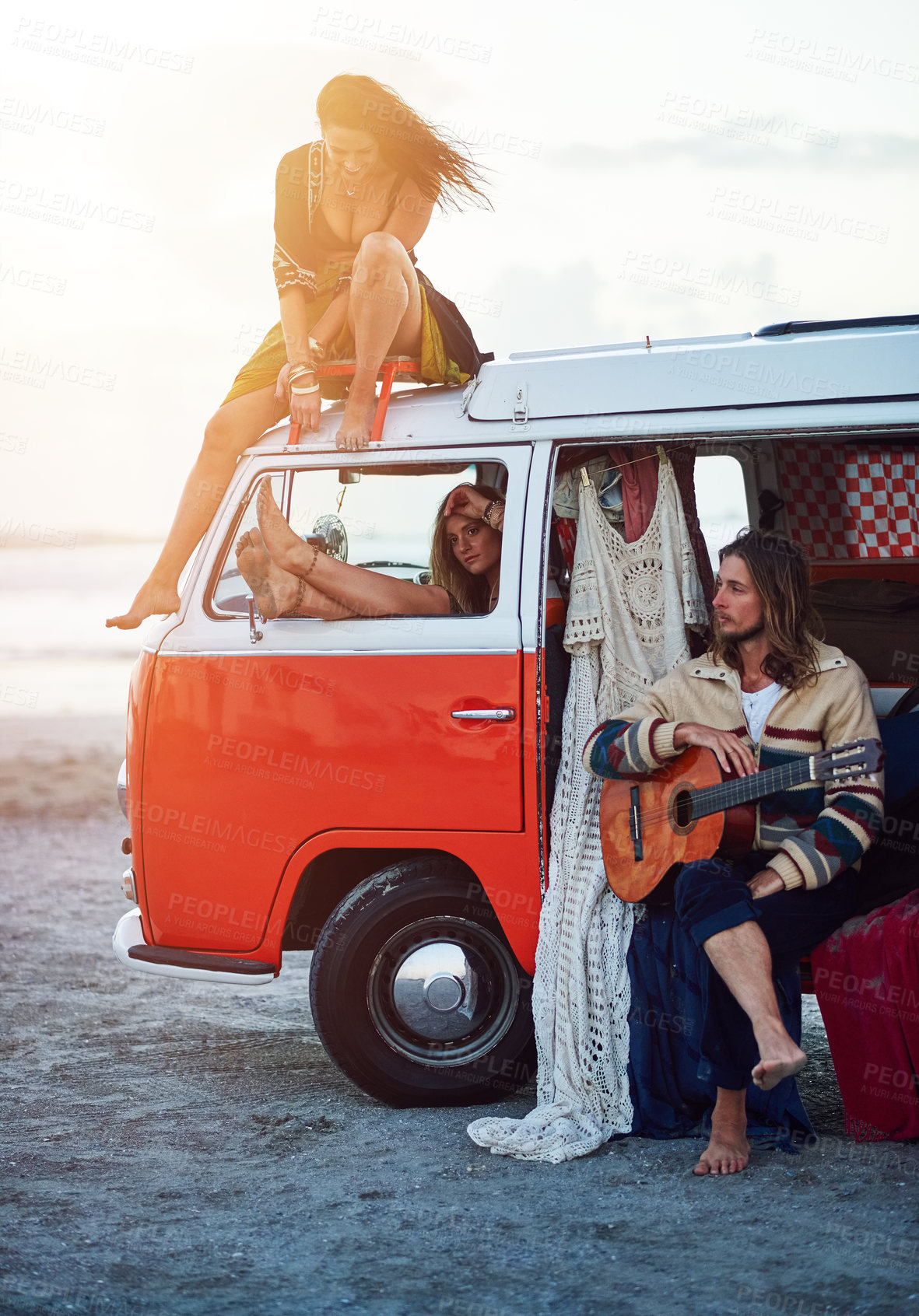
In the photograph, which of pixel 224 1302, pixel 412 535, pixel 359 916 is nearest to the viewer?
pixel 224 1302

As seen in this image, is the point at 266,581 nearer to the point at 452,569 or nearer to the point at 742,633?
the point at 452,569

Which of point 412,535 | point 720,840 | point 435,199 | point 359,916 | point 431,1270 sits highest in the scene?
point 435,199

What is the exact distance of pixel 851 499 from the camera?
5.35 metres

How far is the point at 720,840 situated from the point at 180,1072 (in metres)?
2.28

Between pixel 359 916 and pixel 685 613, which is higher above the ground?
pixel 685 613

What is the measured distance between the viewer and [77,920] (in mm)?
7664

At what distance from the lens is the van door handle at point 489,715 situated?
4324 mm

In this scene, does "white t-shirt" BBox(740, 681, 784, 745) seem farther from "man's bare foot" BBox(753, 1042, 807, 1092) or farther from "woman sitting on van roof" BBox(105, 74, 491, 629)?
"woman sitting on van roof" BBox(105, 74, 491, 629)

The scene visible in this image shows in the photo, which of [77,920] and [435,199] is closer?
[435,199]

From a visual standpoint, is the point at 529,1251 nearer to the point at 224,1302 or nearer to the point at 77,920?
the point at 224,1302

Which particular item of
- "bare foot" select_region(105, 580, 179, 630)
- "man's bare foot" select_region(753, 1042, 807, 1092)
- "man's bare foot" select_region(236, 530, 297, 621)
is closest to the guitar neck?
"man's bare foot" select_region(753, 1042, 807, 1092)

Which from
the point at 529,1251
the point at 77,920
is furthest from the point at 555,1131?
the point at 77,920

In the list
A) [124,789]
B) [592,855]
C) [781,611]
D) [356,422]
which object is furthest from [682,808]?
[124,789]

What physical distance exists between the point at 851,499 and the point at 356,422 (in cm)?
203
